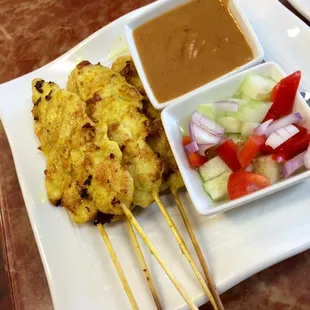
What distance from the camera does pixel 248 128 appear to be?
2352mm

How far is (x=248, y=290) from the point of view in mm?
2500

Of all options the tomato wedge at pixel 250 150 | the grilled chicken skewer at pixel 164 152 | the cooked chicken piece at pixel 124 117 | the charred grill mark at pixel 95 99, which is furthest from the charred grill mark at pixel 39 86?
the tomato wedge at pixel 250 150

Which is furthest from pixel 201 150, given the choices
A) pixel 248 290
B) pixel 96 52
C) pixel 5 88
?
pixel 5 88

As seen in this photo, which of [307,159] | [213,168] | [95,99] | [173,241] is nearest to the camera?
[307,159]

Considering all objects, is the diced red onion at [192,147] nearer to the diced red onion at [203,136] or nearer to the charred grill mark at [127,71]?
the diced red onion at [203,136]

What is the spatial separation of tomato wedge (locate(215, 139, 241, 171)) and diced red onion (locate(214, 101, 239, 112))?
8.4 inches

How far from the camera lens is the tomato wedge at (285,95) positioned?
2367mm

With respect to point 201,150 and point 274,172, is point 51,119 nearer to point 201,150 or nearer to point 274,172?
point 201,150

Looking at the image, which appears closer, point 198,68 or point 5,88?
point 198,68

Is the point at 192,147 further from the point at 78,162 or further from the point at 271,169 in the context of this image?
the point at 78,162

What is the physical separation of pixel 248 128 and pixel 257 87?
28 cm

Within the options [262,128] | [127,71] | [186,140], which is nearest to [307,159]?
[262,128]

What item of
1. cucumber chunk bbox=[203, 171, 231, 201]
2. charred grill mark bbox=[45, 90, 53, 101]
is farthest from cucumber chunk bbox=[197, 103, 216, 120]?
charred grill mark bbox=[45, 90, 53, 101]

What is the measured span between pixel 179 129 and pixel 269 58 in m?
0.82
